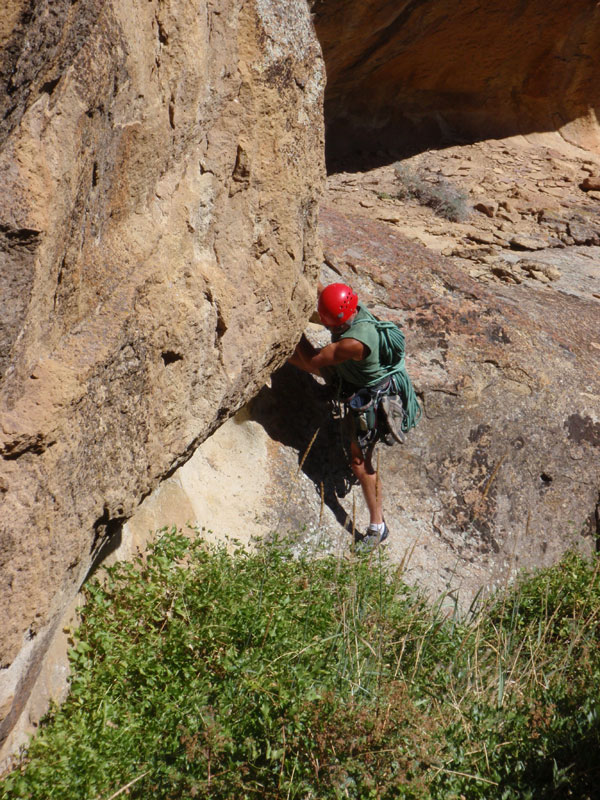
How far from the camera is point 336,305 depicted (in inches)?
160

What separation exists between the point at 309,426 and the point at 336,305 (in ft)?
A: 3.08

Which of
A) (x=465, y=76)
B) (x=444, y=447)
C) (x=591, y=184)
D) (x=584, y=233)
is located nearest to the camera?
(x=444, y=447)

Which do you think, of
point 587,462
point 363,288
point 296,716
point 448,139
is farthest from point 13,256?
point 448,139

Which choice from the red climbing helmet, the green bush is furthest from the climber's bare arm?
the green bush

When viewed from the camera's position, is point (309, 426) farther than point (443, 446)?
No

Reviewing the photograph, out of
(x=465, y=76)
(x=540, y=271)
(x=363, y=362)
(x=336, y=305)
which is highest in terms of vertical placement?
(x=465, y=76)

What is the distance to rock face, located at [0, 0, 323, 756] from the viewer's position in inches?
79.8

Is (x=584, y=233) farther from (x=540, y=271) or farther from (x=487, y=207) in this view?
(x=540, y=271)

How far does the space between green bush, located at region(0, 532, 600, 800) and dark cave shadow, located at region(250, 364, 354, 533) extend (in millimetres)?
1148

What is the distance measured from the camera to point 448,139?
9.30 meters

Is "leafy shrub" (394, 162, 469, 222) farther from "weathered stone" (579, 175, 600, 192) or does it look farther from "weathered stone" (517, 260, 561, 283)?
"weathered stone" (579, 175, 600, 192)

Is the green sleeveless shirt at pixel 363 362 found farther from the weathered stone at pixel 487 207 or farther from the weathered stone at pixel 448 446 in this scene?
the weathered stone at pixel 487 207

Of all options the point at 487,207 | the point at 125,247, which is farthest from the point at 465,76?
the point at 125,247

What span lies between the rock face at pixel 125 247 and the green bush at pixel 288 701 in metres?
0.38
